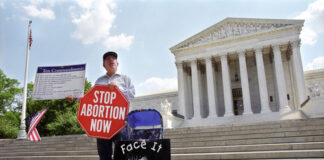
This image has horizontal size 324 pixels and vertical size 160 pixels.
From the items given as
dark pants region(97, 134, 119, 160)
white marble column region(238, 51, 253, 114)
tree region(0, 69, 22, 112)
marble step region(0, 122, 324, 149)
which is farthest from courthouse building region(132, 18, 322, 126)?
tree region(0, 69, 22, 112)

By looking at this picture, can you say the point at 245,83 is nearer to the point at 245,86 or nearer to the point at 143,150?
the point at 245,86

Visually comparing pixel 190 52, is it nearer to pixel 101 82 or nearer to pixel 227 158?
pixel 227 158

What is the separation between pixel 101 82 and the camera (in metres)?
4.26

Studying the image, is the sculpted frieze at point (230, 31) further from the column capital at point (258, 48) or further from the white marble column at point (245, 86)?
the white marble column at point (245, 86)

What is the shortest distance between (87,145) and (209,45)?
1959cm

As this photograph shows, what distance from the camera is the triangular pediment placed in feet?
84.6

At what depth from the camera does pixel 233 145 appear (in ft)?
33.2

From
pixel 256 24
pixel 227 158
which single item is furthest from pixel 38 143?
pixel 256 24

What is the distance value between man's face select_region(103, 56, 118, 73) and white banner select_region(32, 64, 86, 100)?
0.42m

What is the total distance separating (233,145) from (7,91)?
39690 mm

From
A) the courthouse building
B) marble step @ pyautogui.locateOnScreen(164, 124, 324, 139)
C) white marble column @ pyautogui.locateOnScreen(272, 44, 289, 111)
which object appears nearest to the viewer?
marble step @ pyautogui.locateOnScreen(164, 124, 324, 139)

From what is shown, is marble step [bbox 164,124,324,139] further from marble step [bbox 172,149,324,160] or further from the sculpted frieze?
the sculpted frieze

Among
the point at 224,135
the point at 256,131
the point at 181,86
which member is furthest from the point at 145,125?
the point at 181,86

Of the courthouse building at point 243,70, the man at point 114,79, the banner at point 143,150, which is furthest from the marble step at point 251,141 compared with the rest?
the courthouse building at point 243,70
